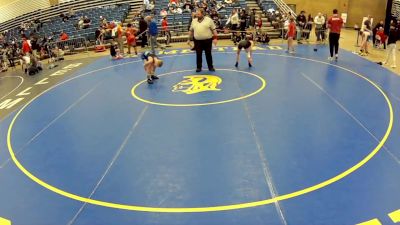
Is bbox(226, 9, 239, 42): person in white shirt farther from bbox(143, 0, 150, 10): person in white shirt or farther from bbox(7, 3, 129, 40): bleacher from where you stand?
bbox(7, 3, 129, 40): bleacher

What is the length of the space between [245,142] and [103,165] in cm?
292

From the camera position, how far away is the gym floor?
17.9 ft

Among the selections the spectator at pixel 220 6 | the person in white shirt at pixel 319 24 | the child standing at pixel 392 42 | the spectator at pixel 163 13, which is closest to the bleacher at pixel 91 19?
the spectator at pixel 163 13

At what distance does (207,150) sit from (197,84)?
4.74m

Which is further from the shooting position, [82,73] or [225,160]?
[82,73]

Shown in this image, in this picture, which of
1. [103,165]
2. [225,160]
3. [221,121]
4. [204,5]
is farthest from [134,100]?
[204,5]

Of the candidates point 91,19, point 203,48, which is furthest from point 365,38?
point 91,19

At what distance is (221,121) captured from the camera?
28.3 feet

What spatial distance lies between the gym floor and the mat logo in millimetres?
62

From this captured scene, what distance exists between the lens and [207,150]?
23.8 feet

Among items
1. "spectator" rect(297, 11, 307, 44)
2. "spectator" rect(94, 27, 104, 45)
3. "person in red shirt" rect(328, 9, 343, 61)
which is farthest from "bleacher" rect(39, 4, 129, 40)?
"person in red shirt" rect(328, 9, 343, 61)

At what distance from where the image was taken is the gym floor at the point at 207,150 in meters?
5.46

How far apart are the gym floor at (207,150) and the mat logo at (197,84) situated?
6 cm

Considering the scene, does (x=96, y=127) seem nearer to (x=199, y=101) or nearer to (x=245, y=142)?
(x=199, y=101)
